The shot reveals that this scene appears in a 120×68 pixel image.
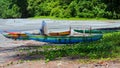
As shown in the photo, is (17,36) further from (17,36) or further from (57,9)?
(57,9)

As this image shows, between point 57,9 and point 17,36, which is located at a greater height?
point 17,36

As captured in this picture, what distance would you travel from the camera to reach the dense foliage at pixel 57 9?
59688 mm

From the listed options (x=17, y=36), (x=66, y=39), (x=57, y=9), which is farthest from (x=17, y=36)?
(x=57, y=9)

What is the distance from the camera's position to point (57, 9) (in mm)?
68438

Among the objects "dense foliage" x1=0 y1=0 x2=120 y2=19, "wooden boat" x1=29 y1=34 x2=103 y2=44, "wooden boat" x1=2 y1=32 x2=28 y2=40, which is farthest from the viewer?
"dense foliage" x1=0 y1=0 x2=120 y2=19

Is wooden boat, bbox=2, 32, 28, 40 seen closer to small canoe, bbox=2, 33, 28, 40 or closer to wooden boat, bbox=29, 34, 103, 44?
small canoe, bbox=2, 33, 28, 40

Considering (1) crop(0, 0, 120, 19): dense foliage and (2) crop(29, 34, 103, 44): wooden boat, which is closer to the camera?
(2) crop(29, 34, 103, 44): wooden boat

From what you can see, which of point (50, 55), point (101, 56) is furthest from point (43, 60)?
point (101, 56)

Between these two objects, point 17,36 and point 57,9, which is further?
point 57,9

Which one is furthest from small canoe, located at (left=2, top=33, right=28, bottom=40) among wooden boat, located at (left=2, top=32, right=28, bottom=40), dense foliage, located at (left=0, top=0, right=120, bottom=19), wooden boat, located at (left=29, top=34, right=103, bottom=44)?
dense foliage, located at (left=0, top=0, right=120, bottom=19)

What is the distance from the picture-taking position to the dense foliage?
196ft

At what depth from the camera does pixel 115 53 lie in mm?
14359

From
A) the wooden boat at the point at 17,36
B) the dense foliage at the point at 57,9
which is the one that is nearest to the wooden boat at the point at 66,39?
the wooden boat at the point at 17,36

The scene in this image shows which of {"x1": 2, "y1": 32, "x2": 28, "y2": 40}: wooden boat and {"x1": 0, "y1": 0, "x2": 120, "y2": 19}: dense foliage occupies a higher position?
{"x1": 2, "y1": 32, "x2": 28, "y2": 40}: wooden boat
